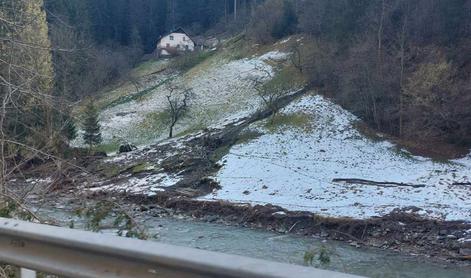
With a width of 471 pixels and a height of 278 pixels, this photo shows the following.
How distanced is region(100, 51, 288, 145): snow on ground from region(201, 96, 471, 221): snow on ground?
863 cm

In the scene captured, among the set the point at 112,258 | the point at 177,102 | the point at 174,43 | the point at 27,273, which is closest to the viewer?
the point at 112,258

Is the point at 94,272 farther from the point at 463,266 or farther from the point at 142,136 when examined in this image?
the point at 142,136

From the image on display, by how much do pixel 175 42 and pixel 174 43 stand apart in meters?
0.28

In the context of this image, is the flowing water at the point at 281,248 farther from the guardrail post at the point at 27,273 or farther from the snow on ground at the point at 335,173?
the guardrail post at the point at 27,273

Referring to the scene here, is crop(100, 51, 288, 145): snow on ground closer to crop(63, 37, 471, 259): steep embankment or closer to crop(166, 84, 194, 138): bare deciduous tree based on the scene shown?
crop(63, 37, 471, 259): steep embankment

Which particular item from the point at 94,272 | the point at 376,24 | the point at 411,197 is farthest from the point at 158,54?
the point at 94,272

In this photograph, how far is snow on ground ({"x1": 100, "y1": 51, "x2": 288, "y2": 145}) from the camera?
157 ft

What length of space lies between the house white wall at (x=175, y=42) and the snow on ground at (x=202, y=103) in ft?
57.8

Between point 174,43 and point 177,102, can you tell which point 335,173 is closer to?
point 177,102

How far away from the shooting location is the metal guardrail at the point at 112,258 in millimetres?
2385

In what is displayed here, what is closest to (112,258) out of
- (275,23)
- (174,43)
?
(275,23)

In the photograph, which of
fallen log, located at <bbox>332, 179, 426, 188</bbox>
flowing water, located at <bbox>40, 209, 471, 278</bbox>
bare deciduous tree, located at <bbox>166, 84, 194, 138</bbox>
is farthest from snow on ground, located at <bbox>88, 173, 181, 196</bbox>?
bare deciduous tree, located at <bbox>166, 84, 194, 138</bbox>

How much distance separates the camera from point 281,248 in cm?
2091

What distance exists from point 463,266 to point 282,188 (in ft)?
41.6
